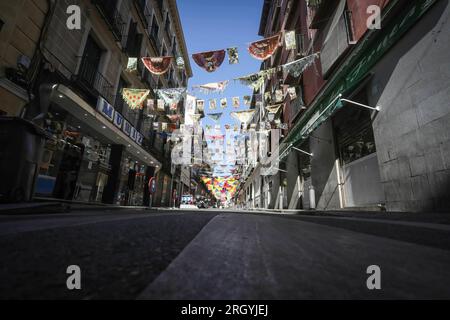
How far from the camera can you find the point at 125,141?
36.8 feet

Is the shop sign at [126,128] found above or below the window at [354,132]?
above

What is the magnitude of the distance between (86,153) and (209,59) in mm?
7006

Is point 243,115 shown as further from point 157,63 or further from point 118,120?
point 118,120

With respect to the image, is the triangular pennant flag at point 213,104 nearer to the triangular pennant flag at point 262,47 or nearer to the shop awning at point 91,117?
the triangular pennant flag at point 262,47

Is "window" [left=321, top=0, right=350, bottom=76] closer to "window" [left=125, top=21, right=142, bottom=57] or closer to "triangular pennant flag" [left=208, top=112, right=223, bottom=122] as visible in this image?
"triangular pennant flag" [left=208, top=112, right=223, bottom=122]

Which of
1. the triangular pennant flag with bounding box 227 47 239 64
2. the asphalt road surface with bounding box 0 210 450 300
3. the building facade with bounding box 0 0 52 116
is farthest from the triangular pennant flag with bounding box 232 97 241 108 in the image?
the asphalt road surface with bounding box 0 210 450 300

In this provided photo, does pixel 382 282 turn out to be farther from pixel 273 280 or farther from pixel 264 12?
pixel 264 12

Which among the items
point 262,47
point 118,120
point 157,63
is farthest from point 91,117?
point 262,47

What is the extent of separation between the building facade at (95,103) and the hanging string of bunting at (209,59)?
4.22 m

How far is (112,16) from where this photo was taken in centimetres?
945

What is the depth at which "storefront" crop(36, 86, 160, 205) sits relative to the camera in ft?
22.8

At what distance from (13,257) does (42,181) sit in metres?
8.01

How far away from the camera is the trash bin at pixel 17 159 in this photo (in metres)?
Answer: 3.23

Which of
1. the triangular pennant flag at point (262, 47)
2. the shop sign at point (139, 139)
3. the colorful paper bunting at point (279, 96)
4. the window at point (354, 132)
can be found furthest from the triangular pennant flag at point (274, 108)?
the shop sign at point (139, 139)
